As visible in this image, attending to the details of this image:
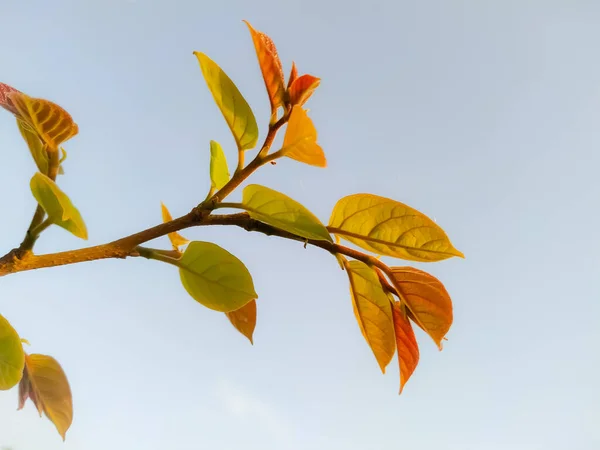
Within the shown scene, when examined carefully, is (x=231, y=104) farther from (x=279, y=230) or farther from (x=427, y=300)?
(x=427, y=300)

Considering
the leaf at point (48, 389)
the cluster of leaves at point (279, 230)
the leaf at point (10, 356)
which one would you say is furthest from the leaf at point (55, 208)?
the leaf at point (48, 389)

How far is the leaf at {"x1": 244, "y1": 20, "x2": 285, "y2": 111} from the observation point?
1.53 ft

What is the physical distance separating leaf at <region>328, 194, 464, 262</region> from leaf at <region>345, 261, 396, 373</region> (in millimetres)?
37

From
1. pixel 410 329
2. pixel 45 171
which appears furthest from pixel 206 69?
pixel 410 329

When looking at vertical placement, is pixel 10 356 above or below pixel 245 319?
below

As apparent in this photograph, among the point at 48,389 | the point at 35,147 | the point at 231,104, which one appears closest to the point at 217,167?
the point at 231,104

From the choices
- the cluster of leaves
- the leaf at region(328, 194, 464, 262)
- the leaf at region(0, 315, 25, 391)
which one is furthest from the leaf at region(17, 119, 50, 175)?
the leaf at region(328, 194, 464, 262)

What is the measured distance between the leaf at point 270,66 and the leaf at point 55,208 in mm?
205

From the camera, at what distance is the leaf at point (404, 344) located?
0.52 metres

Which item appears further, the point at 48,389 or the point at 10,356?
the point at 48,389

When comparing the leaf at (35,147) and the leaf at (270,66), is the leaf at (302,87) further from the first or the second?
the leaf at (35,147)

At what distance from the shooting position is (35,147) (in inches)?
18.7

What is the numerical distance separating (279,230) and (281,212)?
22mm

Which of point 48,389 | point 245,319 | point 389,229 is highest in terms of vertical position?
point 389,229
